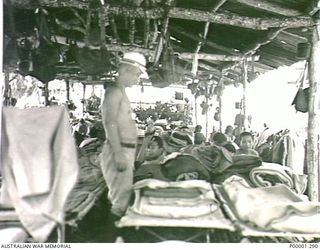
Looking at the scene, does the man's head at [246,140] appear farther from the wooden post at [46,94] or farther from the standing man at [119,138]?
the wooden post at [46,94]

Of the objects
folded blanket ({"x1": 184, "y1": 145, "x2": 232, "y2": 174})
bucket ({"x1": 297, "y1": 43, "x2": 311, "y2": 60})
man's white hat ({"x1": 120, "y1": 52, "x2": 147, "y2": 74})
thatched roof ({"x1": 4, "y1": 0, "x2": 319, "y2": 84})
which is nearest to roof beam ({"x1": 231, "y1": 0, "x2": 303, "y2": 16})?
thatched roof ({"x1": 4, "y1": 0, "x2": 319, "y2": 84})

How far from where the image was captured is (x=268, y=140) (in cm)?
144

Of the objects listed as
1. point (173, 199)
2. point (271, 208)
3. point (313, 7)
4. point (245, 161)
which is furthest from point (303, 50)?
point (173, 199)

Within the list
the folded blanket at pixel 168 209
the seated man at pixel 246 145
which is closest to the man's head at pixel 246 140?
the seated man at pixel 246 145

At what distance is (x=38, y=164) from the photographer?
4.38ft

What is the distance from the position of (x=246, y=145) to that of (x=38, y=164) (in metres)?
0.65

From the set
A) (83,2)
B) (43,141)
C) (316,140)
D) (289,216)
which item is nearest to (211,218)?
(289,216)

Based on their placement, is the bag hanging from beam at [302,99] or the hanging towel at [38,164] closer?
the hanging towel at [38,164]

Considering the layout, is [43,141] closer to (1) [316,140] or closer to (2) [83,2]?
(2) [83,2]

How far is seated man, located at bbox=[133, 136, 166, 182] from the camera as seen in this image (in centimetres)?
137

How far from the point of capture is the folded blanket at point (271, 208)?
1380 mm

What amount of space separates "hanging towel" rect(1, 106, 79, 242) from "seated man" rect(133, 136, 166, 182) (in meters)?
0.20

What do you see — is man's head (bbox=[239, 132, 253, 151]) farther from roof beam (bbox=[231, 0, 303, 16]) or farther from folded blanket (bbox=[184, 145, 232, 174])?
roof beam (bbox=[231, 0, 303, 16])

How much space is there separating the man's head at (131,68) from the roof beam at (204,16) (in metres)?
0.12
